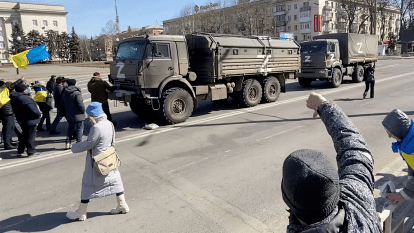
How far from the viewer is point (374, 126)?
8312 millimetres

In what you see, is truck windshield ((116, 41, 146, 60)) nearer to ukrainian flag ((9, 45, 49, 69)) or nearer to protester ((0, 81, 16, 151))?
protester ((0, 81, 16, 151))

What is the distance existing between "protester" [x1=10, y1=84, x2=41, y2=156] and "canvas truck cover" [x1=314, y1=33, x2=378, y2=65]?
16.6m

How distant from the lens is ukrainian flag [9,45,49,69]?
11.2 m

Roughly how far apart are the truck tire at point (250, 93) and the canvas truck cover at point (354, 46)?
877 cm

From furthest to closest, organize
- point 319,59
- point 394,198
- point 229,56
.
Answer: point 319,59
point 229,56
point 394,198

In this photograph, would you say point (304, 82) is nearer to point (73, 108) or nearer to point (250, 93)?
point (250, 93)

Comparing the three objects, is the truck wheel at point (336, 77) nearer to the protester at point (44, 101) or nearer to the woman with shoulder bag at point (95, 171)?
the protester at point (44, 101)

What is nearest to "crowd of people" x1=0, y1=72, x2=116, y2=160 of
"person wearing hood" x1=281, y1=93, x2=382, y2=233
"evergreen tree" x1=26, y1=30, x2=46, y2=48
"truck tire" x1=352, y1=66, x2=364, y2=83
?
"person wearing hood" x1=281, y1=93, x2=382, y2=233

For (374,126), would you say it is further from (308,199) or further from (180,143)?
(308,199)

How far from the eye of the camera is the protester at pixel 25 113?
6621 mm

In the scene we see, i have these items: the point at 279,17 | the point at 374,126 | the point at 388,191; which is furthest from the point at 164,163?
the point at 279,17

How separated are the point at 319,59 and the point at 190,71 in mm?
8679

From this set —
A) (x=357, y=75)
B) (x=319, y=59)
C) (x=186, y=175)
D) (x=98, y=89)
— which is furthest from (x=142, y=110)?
(x=357, y=75)

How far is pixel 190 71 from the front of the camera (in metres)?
10.6
